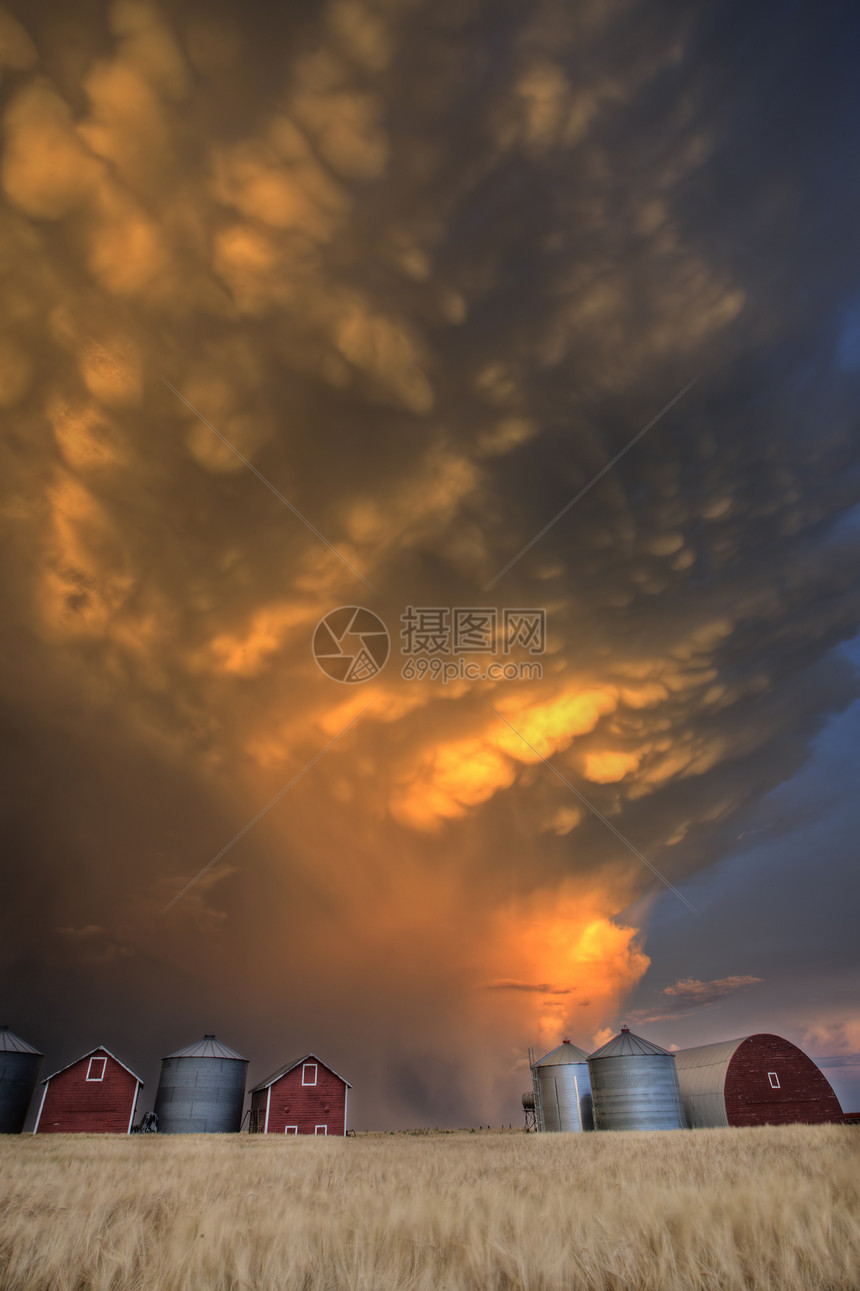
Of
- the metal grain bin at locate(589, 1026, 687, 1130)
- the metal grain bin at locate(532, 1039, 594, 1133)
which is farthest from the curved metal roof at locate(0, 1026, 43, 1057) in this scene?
the metal grain bin at locate(589, 1026, 687, 1130)

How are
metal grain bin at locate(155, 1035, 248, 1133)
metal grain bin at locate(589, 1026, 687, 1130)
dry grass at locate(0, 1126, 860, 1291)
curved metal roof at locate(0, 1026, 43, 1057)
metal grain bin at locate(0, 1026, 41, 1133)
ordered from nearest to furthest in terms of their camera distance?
dry grass at locate(0, 1126, 860, 1291) < metal grain bin at locate(589, 1026, 687, 1130) < metal grain bin at locate(0, 1026, 41, 1133) < curved metal roof at locate(0, 1026, 43, 1057) < metal grain bin at locate(155, 1035, 248, 1133)

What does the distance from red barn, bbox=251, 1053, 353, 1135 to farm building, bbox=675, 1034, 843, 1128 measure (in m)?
26.5

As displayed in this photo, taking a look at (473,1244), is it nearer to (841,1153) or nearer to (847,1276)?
(847,1276)

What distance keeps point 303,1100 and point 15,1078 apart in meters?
21.4

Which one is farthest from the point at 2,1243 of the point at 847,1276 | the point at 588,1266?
the point at 847,1276

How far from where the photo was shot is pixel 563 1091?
172 ft

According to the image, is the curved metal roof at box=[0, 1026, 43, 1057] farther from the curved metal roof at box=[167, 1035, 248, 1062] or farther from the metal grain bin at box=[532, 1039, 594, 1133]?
the metal grain bin at box=[532, 1039, 594, 1133]

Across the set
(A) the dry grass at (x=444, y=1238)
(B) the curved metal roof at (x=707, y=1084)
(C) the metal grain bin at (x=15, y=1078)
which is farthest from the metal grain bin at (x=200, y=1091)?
(A) the dry grass at (x=444, y=1238)

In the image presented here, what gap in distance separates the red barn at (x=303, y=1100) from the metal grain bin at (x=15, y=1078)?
676 inches

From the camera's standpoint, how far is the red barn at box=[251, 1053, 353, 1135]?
165ft

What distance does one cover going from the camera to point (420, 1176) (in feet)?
42.3

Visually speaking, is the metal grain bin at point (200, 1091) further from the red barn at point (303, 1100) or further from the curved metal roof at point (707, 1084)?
the curved metal roof at point (707, 1084)

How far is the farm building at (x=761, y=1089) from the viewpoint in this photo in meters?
44.3

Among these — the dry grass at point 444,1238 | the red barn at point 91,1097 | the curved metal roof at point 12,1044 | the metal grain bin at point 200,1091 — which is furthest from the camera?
the metal grain bin at point 200,1091
